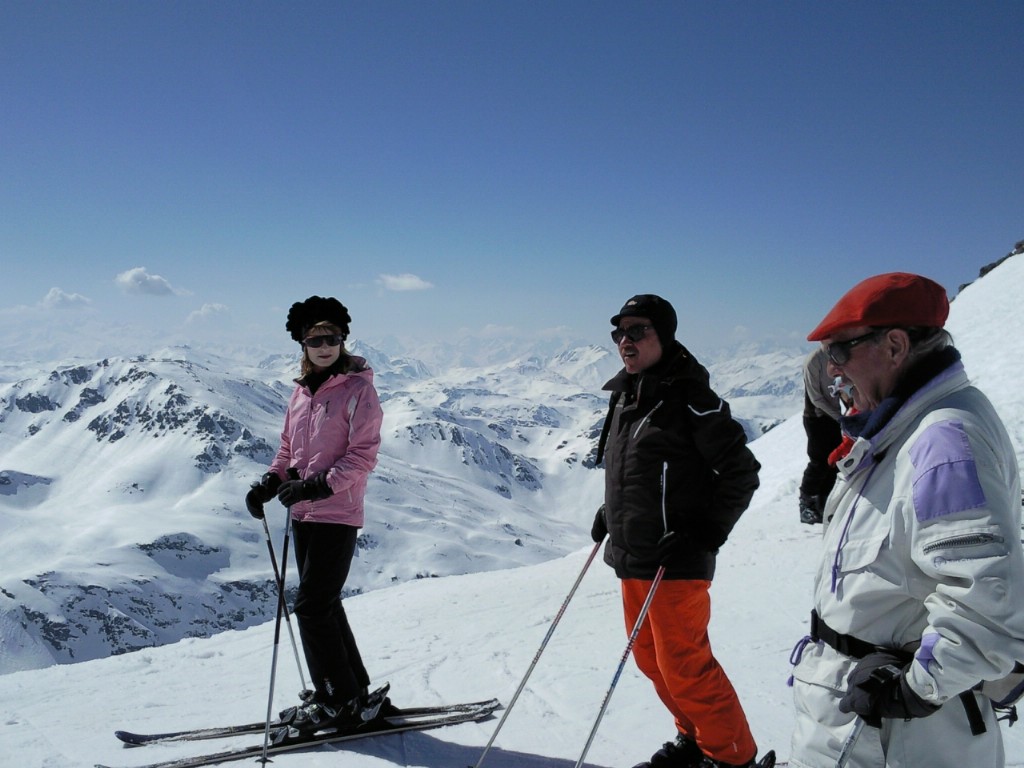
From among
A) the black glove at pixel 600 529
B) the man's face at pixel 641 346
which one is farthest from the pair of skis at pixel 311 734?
the man's face at pixel 641 346

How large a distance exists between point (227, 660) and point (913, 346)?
8.45 meters

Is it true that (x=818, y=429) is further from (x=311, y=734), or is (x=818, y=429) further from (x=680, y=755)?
(x=311, y=734)

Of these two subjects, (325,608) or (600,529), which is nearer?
(600,529)

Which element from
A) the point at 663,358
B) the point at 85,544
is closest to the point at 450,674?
the point at 663,358

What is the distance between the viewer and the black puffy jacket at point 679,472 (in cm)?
381

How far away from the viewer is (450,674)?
6750mm

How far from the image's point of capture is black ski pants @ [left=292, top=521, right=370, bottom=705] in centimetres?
482

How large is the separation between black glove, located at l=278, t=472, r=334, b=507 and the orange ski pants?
2.51 m

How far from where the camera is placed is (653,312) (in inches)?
160

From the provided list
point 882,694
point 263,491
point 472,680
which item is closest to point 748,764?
point 882,694

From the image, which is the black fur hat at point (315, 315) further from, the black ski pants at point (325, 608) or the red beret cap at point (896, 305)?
the red beret cap at point (896, 305)

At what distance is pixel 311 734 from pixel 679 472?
11.6ft

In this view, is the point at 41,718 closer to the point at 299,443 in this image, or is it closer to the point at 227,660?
the point at 227,660

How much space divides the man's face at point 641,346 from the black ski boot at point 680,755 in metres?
2.49
